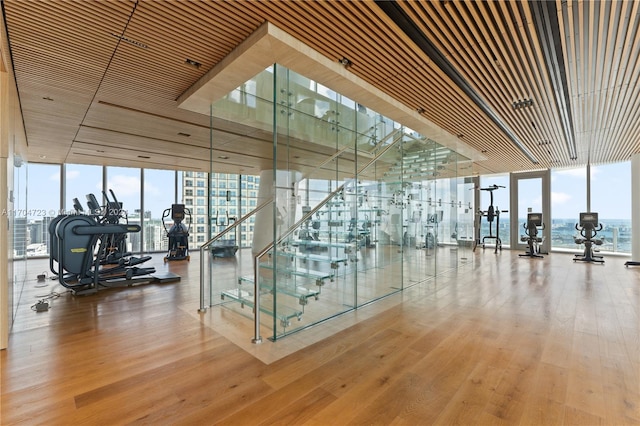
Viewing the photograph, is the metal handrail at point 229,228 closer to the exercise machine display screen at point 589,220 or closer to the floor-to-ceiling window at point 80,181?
the floor-to-ceiling window at point 80,181

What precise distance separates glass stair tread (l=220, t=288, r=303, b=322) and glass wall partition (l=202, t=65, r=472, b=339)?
0.5 inches

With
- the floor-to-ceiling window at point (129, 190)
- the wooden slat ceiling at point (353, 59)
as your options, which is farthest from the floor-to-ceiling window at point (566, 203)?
the floor-to-ceiling window at point (129, 190)

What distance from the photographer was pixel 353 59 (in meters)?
3.46

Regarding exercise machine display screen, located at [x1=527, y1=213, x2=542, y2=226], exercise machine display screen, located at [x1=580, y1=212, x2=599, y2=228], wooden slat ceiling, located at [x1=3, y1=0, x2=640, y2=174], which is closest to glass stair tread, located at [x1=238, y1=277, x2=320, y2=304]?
wooden slat ceiling, located at [x1=3, y1=0, x2=640, y2=174]

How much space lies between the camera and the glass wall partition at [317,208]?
11.3ft

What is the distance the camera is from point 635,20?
115 inches

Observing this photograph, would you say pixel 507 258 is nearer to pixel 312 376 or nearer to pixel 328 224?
pixel 328 224

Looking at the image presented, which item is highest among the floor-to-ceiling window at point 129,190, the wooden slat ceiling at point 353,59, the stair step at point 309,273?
the wooden slat ceiling at point 353,59

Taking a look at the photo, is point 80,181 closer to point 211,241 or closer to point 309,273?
point 211,241

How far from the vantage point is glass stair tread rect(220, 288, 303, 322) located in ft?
10.8

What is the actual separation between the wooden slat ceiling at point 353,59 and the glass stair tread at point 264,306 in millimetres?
1804

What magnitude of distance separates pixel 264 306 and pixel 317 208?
1.36m

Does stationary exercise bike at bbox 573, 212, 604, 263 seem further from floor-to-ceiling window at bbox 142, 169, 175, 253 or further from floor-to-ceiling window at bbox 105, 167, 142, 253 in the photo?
floor-to-ceiling window at bbox 105, 167, 142, 253

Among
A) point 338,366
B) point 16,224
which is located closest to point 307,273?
point 338,366
